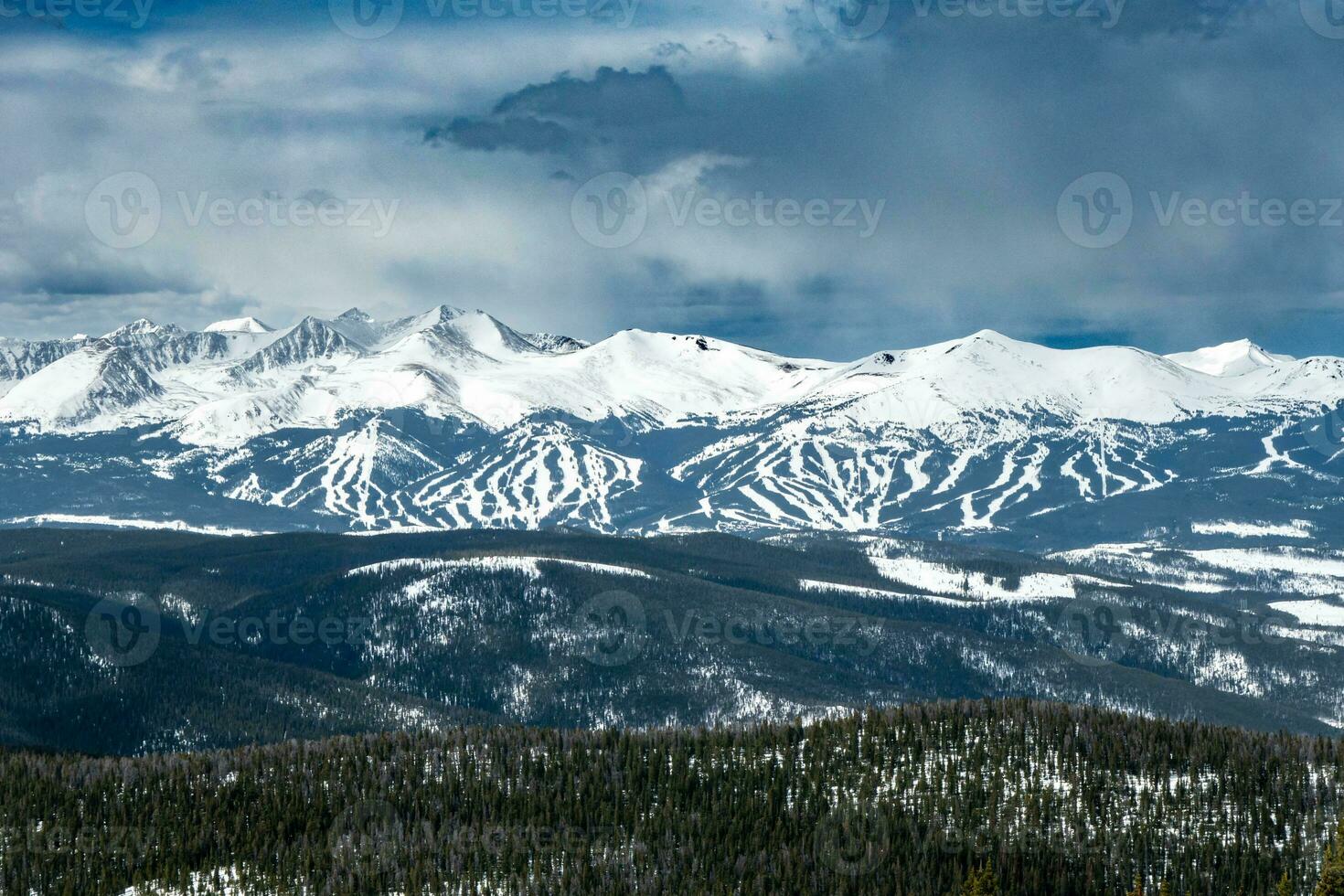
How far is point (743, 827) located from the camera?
183625mm

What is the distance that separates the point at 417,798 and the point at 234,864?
26341 mm

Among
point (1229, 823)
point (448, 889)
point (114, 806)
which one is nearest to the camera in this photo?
point (448, 889)

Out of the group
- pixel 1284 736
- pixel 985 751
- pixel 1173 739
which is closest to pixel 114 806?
pixel 985 751

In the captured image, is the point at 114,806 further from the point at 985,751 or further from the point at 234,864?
the point at 985,751

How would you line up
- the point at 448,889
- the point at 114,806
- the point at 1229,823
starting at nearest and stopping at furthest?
1. the point at 448,889
2. the point at 1229,823
3. the point at 114,806

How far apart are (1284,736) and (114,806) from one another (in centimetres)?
14701

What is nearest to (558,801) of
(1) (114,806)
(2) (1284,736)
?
(1) (114,806)

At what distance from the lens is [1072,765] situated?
192875 millimetres

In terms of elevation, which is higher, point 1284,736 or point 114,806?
point 1284,736

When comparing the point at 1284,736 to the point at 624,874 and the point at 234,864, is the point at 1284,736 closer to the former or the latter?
the point at 624,874

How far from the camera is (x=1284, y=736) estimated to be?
197625 millimetres

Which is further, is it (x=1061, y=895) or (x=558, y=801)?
(x=558, y=801)

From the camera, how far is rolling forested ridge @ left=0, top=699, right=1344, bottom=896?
16925cm

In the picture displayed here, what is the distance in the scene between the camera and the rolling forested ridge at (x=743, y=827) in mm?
169250
